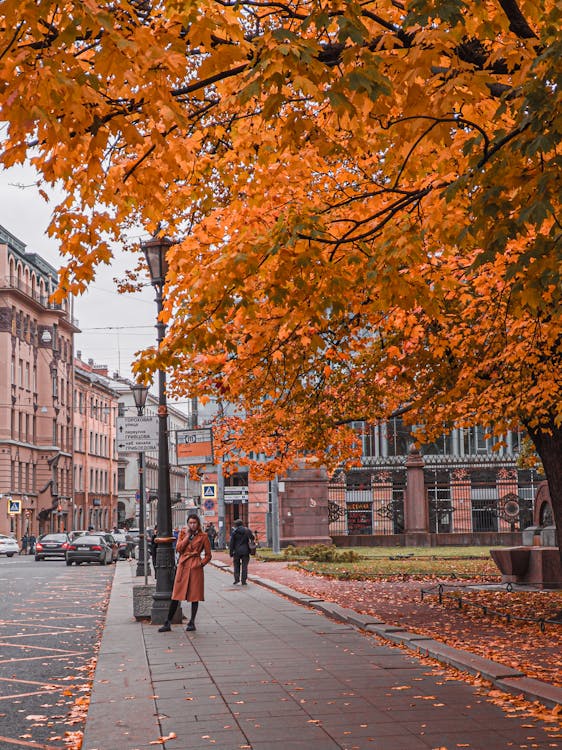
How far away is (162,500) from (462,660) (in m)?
6.78

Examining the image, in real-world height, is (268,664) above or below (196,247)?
below

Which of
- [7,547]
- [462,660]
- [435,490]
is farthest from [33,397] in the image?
[462,660]

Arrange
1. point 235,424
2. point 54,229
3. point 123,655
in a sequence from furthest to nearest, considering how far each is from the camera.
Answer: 1. point 235,424
2. point 123,655
3. point 54,229

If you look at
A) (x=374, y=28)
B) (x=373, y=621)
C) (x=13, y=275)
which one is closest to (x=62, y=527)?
(x=13, y=275)

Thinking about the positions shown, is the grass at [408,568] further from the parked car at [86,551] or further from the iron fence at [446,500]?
the iron fence at [446,500]

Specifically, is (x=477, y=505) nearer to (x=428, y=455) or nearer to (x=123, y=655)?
(x=428, y=455)

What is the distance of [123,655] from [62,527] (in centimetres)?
7925

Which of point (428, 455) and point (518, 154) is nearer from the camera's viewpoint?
point (518, 154)

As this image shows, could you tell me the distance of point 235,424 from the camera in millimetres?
21406

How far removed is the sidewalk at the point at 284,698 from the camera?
733cm

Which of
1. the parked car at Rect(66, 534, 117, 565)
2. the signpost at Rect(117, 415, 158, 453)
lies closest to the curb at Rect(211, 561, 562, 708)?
the signpost at Rect(117, 415, 158, 453)

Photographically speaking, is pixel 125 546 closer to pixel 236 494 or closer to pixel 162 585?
pixel 236 494

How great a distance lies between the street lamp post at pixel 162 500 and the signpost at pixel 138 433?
4.38 feet

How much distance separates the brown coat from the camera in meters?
14.8
